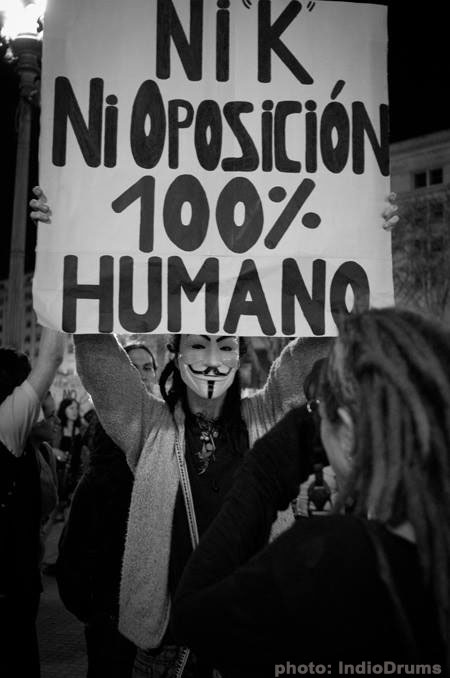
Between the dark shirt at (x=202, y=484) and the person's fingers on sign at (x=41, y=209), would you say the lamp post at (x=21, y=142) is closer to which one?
the person's fingers on sign at (x=41, y=209)

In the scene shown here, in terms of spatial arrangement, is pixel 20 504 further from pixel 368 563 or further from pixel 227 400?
pixel 368 563

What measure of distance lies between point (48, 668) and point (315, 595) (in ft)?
13.9

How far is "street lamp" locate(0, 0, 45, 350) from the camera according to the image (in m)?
7.07

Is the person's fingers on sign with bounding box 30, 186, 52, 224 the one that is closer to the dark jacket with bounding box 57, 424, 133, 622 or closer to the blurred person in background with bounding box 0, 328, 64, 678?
the blurred person in background with bounding box 0, 328, 64, 678

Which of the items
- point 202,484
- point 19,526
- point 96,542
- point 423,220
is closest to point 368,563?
point 202,484

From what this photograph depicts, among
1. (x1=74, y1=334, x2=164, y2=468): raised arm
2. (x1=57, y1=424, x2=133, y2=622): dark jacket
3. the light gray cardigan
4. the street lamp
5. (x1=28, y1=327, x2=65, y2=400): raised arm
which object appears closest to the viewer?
the light gray cardigan

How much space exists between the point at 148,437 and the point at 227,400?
374 millimetres

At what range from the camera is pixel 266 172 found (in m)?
2.66

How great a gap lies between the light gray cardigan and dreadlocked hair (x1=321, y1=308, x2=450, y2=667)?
1.17 meters

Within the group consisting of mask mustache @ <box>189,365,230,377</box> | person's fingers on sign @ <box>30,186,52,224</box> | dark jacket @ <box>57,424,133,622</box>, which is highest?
person's fingers on sign @ <box>30,186,52,224</box>

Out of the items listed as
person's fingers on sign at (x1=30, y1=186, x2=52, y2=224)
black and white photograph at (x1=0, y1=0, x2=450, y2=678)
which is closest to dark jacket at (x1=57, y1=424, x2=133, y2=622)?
black and white photograph at (x1=0, y1=0, x2=450, y2=678)

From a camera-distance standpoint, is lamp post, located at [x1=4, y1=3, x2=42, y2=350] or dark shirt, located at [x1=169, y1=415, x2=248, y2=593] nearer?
dark shirt, located at [x1=169, y1=415, x2=248, y2=593]

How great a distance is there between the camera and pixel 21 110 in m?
9.65

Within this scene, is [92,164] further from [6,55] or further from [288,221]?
[6,55]
